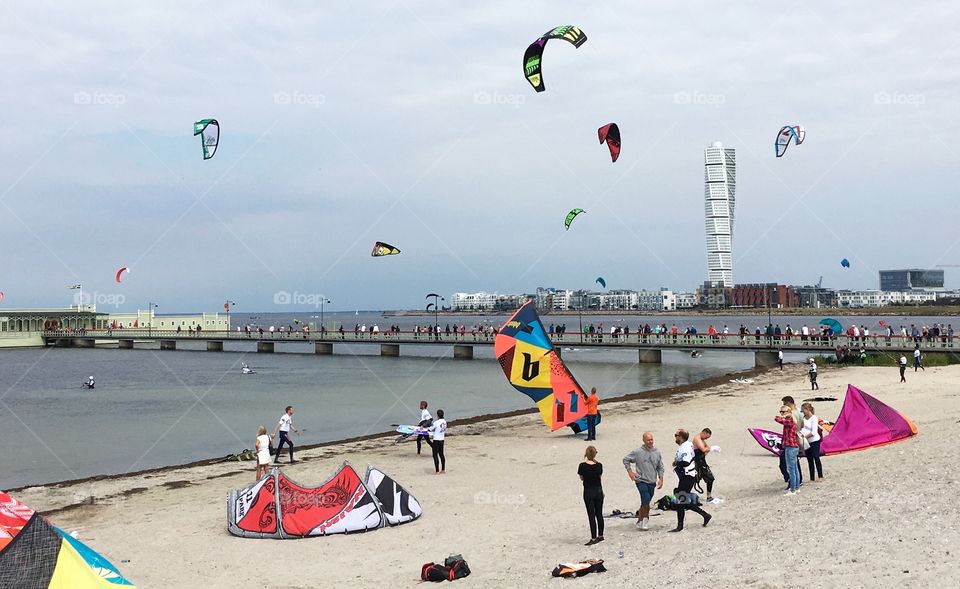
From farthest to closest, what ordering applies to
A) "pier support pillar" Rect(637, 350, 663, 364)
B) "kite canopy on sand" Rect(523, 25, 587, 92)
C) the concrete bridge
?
"pier support pillar" Rect(637, 350, 663, 364)
the concrete bridge
"kite canopy on sand" Rect(523, 25, 587, 92)

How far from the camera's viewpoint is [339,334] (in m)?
69.4

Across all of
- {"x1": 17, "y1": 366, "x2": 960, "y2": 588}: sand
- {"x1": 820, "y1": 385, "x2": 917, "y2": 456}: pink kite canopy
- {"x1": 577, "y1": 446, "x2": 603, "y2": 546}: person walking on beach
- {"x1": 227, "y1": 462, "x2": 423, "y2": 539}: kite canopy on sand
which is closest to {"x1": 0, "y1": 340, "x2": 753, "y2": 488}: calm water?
{"x1": 17, "y1": 366, "x2": 960, "y2": 588}: sand

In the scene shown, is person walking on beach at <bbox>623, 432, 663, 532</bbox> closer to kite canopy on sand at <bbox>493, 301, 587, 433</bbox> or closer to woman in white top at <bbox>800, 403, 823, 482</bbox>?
woman in white top at <bbox>800, 403, 823, 482</bbox>

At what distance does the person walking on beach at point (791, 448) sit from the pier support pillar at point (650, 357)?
38.1 metres

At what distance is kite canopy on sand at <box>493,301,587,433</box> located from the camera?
57.3ft

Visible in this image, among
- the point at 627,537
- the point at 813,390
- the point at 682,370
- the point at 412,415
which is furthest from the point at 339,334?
the point at 627,537

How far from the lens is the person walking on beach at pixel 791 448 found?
9781 mm

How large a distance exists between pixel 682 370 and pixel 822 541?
36008mm

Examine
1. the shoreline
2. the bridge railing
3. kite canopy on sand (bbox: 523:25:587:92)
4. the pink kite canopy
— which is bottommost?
the shoreline

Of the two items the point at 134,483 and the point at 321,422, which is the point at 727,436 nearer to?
the point at 134,483

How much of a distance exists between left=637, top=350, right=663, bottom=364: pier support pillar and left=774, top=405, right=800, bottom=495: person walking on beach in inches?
1499

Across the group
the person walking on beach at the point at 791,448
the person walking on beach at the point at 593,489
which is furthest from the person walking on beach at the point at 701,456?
the person walking on beach at the point at 593,489

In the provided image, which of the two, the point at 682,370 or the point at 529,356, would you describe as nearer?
the point at 529,356

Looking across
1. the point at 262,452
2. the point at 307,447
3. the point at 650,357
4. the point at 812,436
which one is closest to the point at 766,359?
the point at 650,357
